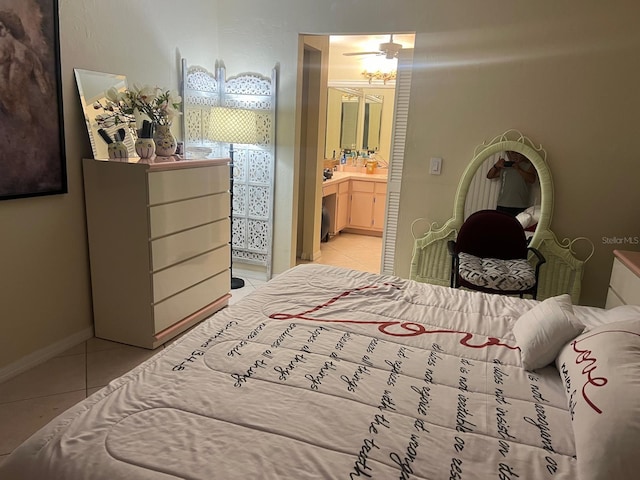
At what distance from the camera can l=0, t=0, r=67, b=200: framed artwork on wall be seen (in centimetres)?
228

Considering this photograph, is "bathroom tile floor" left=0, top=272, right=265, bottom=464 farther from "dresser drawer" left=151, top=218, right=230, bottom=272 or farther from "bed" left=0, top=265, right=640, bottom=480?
"bed" left=0, top=265, right=640, bottom=480

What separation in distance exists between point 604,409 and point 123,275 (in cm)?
253

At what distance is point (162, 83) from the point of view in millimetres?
3406

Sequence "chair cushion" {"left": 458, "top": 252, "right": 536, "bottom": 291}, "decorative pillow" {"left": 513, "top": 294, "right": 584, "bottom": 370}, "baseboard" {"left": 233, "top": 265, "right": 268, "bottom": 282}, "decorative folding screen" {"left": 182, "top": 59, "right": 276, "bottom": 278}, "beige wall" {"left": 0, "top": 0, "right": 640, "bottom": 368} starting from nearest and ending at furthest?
"decorative pillow" {"left": 513, "top": 294, "right": 584, "bottom": 370} < "beige wall" {"left": 0, "top": 0, "right": 640, "bottom": 368} < "chair cushion" {"left": 458, "top": 252, "right": 536, "bottom": 291} < "decorative folding screen" {"left": 182, "top": 59, "right": 276, "bottom": 278} < "baseboard" {"left": 233, "top": 265, "right": 268, "bottom": 282}

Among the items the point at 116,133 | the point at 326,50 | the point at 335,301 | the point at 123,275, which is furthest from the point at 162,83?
the point at 335,301

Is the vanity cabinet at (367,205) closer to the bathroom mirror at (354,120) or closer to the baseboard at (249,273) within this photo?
the bathroom mirror at (354,120)

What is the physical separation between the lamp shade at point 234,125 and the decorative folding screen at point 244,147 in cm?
19

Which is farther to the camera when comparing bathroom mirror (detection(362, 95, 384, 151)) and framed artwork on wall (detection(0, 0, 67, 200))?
bathroom mirror (detection(362, 95, 384, 151))

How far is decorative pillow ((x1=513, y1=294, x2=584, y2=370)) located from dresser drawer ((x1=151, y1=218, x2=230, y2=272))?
6.64 feet

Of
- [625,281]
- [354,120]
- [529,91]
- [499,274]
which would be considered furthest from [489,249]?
[354,120]

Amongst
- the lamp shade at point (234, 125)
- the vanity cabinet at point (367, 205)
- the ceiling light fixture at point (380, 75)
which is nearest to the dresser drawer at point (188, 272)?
the lamp shade at point (234, 125)

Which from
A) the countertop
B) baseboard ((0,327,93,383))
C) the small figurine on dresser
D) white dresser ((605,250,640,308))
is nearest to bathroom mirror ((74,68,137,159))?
the small figurine on dresser

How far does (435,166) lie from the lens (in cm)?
360

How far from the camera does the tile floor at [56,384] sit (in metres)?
2.13
